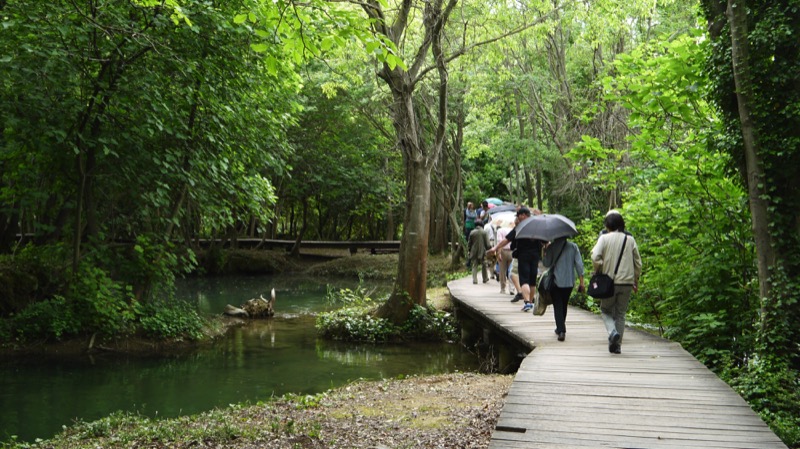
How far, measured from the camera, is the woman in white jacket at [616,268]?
823cm

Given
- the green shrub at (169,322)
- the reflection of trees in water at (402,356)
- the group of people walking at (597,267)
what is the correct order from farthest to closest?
the green shrub at (169,322)
the reflection of trees in water at (402,356)
the group of people walking at (597,267)

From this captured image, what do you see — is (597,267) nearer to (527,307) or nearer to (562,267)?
(562,267)

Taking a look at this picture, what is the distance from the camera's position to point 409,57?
1970 cm

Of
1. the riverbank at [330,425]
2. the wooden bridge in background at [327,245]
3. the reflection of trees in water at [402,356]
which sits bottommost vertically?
the reflection of trees in water at [402,356]

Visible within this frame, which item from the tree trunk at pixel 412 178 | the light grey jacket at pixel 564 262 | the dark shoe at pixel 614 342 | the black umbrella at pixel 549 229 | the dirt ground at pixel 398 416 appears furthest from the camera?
the tree trunk at pixel 412 178

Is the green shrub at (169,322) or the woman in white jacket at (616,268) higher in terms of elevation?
the woman in white jacket at (616,268)

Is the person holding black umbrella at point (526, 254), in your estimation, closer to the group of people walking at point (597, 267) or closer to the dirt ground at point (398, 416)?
the group of people walking at point (597, 267)

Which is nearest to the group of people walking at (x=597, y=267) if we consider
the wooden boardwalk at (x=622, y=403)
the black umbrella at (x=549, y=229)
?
the black umbrella at (x=549, y=229)

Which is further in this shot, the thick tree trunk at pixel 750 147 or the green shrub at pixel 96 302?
the green shrub at pixel 96 302

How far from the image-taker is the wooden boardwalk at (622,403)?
17.2 feet

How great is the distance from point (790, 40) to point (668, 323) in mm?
4489

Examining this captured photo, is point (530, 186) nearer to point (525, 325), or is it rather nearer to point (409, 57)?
point (409, 57)

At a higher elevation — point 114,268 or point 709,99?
point 709,99

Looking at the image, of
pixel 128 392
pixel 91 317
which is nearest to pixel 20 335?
pixel 91 317
